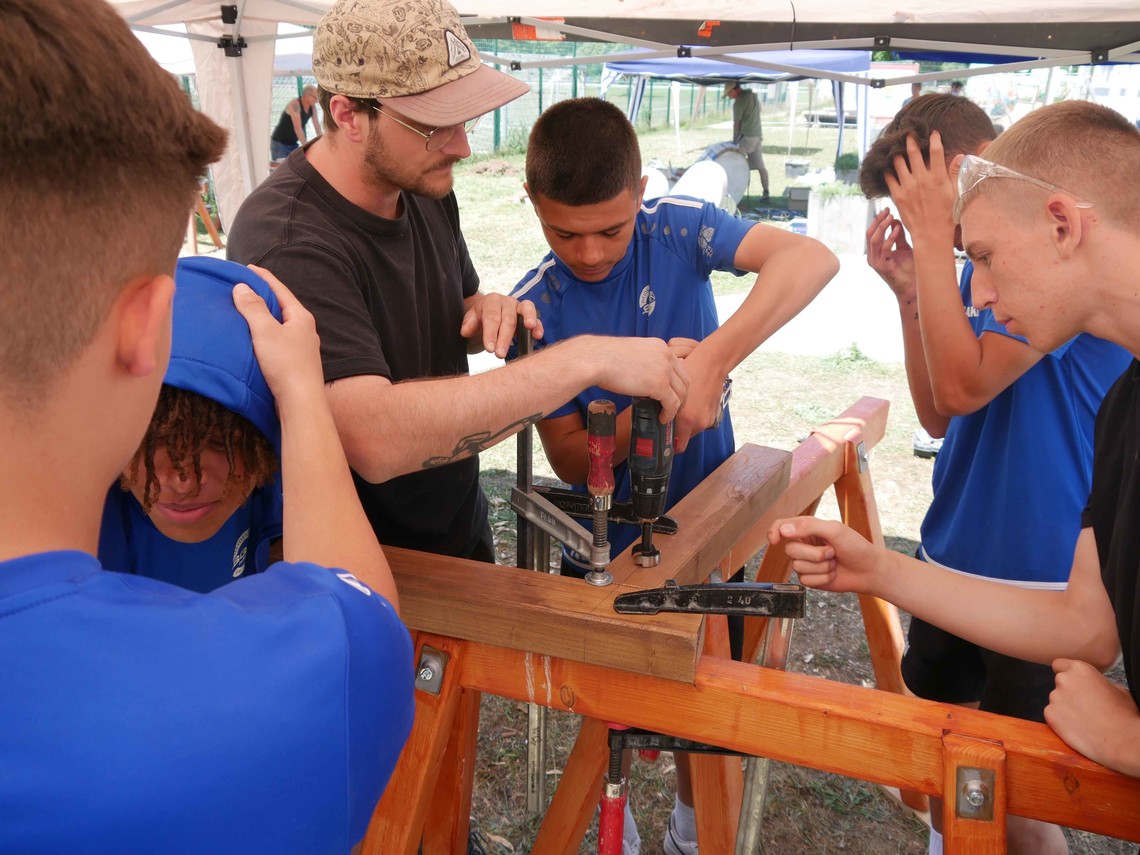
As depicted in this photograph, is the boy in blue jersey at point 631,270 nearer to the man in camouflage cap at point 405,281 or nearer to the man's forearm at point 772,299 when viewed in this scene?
the man's forearm at point 772,299

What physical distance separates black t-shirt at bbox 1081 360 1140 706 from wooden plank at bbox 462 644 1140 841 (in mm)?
172

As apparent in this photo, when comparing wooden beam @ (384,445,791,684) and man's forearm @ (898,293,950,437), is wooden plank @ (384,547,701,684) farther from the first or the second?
man's forearm @ (898,293,950,437)

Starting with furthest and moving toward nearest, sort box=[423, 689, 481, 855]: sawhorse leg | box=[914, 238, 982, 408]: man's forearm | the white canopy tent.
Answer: the white canopy tent < box=[423, 689, 481, 855]: sawhorse leg < box=[914, 238, 982, 408]: man's forearm

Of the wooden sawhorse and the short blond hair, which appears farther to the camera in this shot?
the short blond hair

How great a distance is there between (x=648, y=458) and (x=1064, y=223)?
87cm

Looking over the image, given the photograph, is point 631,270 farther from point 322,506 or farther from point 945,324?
point 322,506

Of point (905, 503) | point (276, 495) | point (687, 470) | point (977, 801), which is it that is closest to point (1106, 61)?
point (905, 503)

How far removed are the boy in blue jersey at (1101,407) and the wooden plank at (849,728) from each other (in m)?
0.06

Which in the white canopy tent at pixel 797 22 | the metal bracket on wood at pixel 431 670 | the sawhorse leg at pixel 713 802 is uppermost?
the white canopy tent at pixel 797 22

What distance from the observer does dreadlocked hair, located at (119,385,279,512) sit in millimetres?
1301

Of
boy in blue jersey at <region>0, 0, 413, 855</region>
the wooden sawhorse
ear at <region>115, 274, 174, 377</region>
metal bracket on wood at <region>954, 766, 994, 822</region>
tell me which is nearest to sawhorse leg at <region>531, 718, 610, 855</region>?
the wooden sawhorse

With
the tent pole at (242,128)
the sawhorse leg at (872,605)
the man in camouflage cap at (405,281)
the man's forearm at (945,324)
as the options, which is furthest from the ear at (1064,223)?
the tent pole at (242,128)

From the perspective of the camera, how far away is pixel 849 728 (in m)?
1.53

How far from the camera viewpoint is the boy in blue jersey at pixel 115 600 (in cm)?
71
